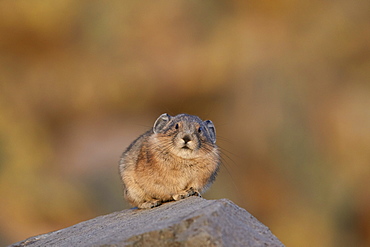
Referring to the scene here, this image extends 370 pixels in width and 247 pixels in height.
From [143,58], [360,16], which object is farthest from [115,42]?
[360,16]

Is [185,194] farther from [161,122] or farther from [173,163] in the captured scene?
[161,122]

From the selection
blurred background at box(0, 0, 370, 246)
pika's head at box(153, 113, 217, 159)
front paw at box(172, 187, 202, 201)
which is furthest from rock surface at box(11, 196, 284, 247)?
blurred background at box(0, 0, 370, 246)

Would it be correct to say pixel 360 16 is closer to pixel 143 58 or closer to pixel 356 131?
pixel 356 131

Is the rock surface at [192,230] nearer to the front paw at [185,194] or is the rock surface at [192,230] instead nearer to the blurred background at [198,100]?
the front paw at [185,194]

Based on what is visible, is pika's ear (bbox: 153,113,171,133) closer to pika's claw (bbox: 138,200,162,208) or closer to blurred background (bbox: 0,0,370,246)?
pika's claw (bbox: 138,200,162,208)

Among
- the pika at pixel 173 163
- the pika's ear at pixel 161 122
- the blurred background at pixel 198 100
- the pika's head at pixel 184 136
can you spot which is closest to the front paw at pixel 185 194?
the pika at pixel 173 163

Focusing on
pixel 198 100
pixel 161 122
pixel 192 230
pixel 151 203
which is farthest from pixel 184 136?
pixel 198 100
